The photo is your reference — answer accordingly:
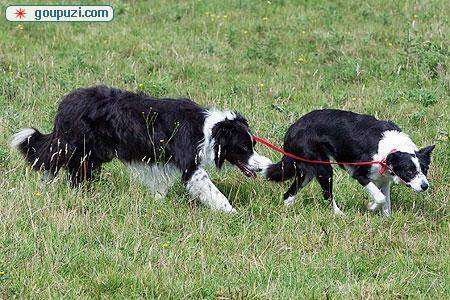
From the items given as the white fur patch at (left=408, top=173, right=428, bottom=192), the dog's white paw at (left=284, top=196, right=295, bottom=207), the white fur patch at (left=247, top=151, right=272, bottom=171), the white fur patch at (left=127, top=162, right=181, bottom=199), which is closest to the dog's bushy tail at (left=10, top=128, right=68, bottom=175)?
the white fur patch at (left=127, top=162, right=181, bottom=199)

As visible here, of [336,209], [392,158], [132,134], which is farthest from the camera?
[132,134]

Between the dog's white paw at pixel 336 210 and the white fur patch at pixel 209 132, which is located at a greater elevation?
the white fur patch at pixel 209 132

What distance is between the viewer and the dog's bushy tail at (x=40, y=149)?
7.20 m

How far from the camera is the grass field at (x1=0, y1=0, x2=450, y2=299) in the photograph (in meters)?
5.38

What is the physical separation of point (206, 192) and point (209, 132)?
54 cm

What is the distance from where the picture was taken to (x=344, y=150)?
7.06 m

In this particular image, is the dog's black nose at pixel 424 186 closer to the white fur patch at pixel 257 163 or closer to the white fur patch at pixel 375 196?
the white fur patch at pixel 375 196

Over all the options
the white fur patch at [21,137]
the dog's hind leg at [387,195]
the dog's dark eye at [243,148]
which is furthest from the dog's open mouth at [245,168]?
the white fur patch at [21,137]

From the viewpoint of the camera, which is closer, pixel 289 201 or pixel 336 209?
pixel 336 209

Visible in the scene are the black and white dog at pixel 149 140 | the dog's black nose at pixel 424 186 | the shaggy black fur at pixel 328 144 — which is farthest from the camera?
the black and white dog at pixel 149 140

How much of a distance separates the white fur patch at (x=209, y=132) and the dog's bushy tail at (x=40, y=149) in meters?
1.24

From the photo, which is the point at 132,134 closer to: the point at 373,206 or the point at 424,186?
the point at 373,206

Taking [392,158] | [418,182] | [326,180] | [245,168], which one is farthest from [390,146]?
[245,168]

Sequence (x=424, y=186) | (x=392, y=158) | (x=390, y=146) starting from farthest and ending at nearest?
(x=390, y=146), (x=392, y=158), (x=424, y=186)
